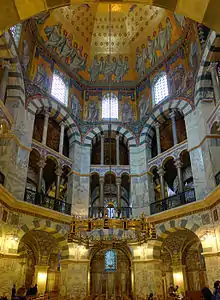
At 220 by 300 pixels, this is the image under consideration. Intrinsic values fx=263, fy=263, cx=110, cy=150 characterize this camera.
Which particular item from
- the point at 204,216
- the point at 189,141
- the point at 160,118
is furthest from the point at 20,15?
the point at 160,118

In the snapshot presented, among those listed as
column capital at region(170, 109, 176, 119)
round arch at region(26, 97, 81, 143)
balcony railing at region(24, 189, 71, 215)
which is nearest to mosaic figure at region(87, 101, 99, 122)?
round arch at region(26, 97, 81, 143)

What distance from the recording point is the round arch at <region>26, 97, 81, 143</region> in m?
16.3

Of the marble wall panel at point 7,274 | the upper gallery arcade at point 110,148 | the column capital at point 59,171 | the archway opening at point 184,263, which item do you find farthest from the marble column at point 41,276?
the archway opening at point 184,263

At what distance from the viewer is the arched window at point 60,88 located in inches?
734

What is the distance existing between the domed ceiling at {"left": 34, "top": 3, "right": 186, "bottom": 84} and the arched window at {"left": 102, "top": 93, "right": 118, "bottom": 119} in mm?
1351

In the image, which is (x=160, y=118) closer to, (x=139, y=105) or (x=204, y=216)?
(x=139, y=105)

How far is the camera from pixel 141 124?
1911 cm

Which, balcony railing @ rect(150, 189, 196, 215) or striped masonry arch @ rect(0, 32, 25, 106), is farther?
balcony railing @ rect(150, 189, 196, 215)

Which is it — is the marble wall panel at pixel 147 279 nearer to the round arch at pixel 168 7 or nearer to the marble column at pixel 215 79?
the marble column at pixel 215 79

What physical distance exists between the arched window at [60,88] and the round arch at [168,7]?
51.8 feet

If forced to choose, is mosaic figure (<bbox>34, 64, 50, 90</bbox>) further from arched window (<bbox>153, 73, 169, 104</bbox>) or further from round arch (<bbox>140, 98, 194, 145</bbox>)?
arched window (<bbox>153, 73, 169, 104</bbox>)

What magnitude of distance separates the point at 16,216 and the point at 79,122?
8.59 meters

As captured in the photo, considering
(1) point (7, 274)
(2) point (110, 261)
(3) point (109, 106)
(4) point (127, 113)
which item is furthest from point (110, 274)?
(3) point (109, 106)

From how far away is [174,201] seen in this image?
15.0 m
